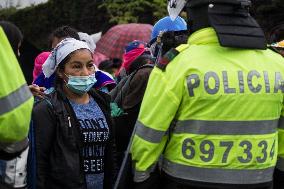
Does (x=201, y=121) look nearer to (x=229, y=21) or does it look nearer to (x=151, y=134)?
(x=151, y=134)

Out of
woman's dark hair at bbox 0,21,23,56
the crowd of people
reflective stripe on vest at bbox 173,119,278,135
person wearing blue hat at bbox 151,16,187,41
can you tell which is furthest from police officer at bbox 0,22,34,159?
woman's dark hair at bbox 0,21,23,56

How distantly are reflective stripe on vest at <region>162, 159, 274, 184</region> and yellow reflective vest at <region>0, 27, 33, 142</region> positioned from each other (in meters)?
0.93

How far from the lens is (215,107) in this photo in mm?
2752

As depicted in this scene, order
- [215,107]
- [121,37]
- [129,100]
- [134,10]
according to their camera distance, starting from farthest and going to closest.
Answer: [134,10], [121,37], [129,100], [215,107]

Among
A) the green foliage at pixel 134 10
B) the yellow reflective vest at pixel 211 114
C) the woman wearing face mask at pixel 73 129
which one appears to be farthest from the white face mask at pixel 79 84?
the green foliage at pixel 134 10

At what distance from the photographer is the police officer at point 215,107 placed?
2760mm

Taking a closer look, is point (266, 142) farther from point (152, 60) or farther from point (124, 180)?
point (152, 60)

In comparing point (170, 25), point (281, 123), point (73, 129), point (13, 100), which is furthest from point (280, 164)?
point (13, 100)

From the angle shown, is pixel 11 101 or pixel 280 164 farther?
pixel 280 164

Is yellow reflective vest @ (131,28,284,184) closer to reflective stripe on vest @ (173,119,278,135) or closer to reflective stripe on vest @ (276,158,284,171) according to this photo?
reflective stripe on vest @ (173,119,278,135)

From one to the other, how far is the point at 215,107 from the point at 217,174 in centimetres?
36

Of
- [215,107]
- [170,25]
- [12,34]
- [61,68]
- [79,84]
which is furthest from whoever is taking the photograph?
[12,34]

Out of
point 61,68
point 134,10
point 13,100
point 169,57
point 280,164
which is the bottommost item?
point 134,10

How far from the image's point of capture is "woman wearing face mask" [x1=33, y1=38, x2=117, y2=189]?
310cm
